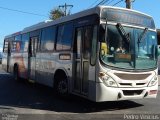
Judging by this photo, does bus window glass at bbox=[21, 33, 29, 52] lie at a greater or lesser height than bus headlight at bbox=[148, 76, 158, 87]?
greater

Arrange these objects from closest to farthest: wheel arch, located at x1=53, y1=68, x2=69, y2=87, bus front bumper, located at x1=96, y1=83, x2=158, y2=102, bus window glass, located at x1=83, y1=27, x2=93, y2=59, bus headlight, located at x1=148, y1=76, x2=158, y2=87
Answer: bus front bumper, located at x1=96, y1=83, x2=158, y2=102 < bus window glass, located at x1=83, y1=27, x2=93, y2=59 < bus headlight, located at x1=148, y1=76, x2=158, y2=87 < wheel arch, located at x1=53, y1=68, x2=69, y2=87

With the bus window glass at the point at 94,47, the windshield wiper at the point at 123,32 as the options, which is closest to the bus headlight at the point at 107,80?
the bus window glass at the point at 94,47

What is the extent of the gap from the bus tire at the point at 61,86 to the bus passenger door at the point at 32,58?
3.15 metres

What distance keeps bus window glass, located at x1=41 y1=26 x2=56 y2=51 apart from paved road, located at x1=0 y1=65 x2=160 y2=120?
6.87 ft

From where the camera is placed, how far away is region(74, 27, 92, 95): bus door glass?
11203 mm

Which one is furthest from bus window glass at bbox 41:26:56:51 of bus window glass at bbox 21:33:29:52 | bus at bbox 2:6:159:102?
bus window glass at bbox 21:33:29:52

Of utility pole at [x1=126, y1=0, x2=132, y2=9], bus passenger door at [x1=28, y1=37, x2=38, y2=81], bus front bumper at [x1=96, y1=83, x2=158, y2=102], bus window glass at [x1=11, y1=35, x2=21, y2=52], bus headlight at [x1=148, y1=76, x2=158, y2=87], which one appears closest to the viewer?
bus front bumper at [x1=96, y1=83, x2=158, y2=102]

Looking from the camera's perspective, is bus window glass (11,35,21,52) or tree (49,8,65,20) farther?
tree (49,8,65,20)

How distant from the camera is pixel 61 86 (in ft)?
43.3

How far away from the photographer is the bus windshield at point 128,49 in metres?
10.6

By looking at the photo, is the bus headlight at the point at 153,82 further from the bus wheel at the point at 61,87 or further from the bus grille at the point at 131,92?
the bus wheel at the point at 61,87

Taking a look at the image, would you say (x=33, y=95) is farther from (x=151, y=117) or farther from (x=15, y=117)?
(x=151, y=117)

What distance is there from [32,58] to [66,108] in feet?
20.2

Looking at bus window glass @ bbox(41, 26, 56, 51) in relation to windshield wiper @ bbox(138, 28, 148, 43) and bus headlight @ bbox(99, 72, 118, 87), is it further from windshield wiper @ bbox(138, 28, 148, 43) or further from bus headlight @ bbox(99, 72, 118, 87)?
bus headlight @ bbox(99, 72, 118, 87)
